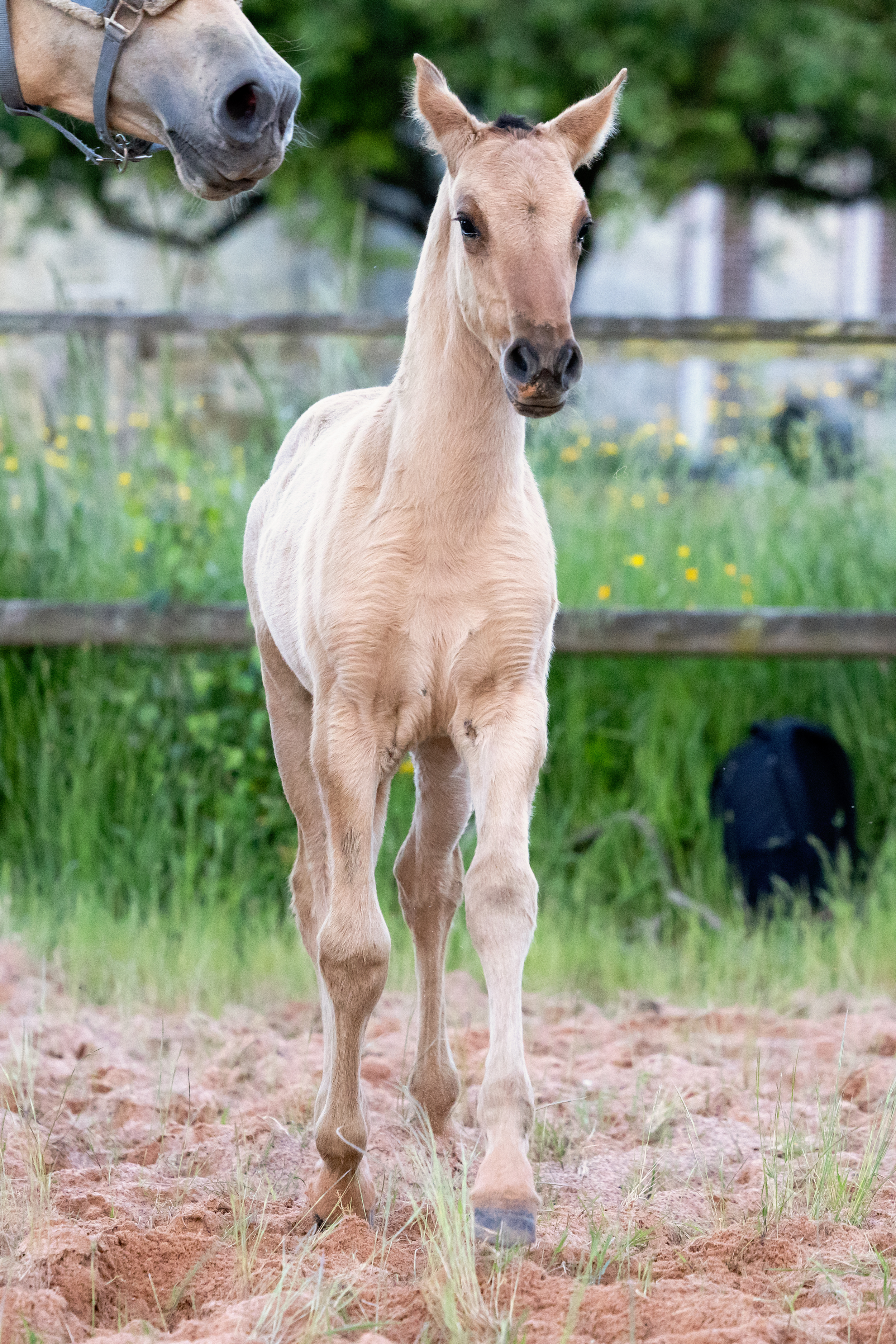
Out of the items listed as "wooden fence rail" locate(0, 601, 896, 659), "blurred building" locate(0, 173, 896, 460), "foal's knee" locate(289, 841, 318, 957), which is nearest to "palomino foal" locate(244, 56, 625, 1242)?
"foal's knee" locate(289, 841, 318, 957)

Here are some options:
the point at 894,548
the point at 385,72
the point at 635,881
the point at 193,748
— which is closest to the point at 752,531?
the point at 894,548

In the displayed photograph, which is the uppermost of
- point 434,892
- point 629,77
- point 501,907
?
point 629,77

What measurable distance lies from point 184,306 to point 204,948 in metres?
14.2

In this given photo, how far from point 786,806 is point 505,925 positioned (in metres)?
2.69

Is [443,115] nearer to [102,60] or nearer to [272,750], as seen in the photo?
[102,60]

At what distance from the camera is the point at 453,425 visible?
2.84 metres

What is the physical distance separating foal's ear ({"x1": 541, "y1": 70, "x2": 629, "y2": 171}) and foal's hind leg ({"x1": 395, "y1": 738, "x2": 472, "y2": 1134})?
3.93 feet

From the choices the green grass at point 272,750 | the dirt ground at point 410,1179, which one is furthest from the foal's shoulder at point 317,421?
the green grass at point 272,750

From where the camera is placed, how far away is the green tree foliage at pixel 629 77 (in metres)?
11.3

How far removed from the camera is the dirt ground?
2.20 meters

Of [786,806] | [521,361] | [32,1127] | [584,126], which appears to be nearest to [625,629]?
[786,806]

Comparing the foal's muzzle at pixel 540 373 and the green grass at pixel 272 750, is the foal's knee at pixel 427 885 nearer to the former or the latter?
the foal's muzzle at pixel 540 373

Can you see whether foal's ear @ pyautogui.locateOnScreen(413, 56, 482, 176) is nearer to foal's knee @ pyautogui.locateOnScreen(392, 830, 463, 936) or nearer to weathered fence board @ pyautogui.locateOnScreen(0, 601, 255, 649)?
foal's knee @ pyautogui.locateOnScreen(392, 830, 463, 936)

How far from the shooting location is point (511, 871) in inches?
103
